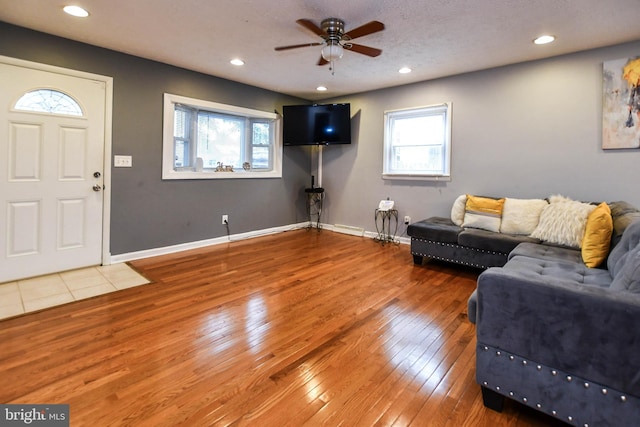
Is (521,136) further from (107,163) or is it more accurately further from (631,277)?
(107,163)

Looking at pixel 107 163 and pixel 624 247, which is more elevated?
pixel 107 163

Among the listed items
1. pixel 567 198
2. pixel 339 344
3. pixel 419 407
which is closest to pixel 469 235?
pixel 567 198

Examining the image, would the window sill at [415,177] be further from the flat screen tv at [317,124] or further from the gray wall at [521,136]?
the flat screen tv at [317,124]

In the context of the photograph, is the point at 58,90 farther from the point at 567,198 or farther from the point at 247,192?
the point at 567,198

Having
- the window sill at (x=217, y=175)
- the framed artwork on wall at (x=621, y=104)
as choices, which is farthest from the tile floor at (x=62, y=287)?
the framed artwork on wall at (x=621, y=104)

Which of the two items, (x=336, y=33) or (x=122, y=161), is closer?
(x=336, y=33)

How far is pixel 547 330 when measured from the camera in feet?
4.49

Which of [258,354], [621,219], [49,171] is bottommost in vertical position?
[258,354]

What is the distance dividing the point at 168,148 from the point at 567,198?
472cm

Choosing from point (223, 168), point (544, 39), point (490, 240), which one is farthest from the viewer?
point (223, 168)

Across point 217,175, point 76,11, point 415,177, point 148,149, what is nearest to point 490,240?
point 415,177

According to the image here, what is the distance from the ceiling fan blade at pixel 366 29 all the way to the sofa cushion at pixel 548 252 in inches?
87.4

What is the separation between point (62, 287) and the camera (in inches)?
121

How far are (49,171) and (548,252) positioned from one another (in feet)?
15.7
